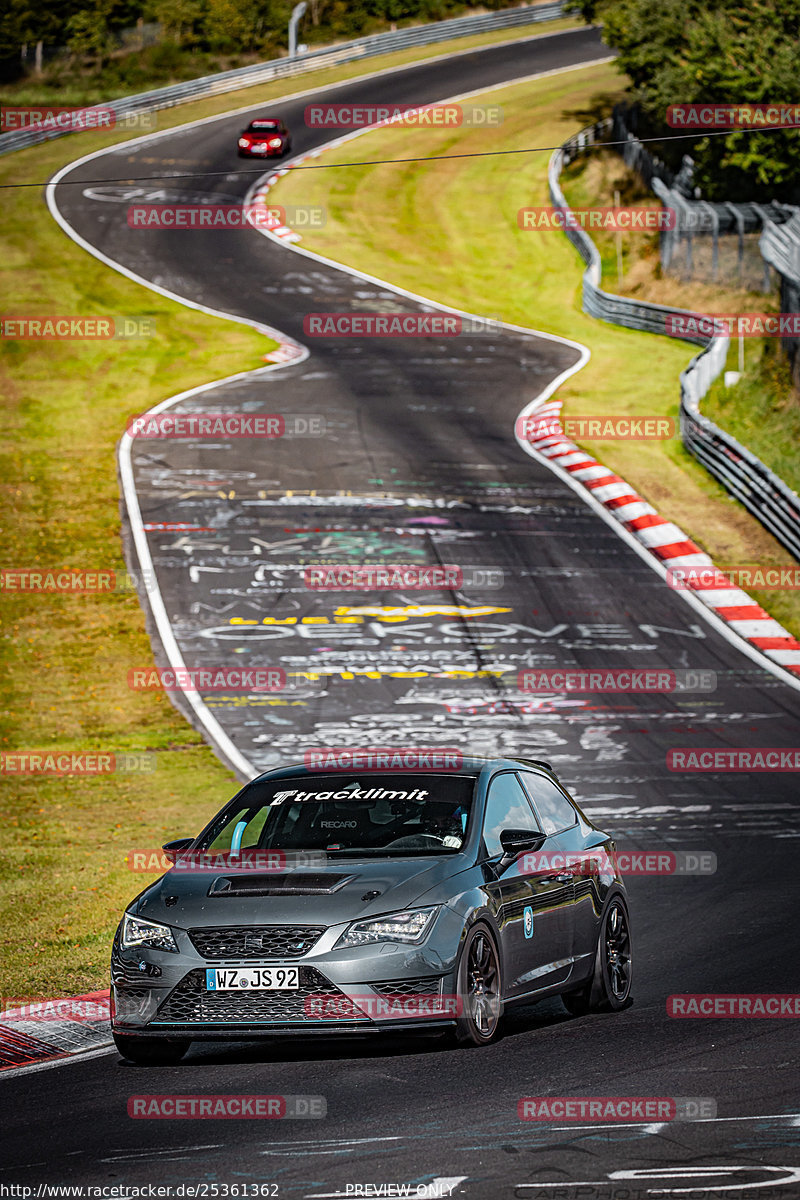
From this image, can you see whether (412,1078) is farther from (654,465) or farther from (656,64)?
(656,64)

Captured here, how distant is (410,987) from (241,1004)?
799mm

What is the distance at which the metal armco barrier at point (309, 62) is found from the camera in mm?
65938

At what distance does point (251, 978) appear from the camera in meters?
7.65

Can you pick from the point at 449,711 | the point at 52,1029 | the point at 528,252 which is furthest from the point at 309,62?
the point at 52,1029

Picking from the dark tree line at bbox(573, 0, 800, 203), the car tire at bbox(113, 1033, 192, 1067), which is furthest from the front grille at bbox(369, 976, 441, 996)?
the dark tree line at bbox(573, 0, 800, 203)

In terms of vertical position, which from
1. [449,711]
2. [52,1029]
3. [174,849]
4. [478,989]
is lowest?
[449,711]

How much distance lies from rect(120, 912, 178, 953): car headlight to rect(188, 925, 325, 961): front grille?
16 centimetres

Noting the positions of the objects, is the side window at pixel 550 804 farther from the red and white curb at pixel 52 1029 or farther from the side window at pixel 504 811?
the red and white curb at pixel 52 1029

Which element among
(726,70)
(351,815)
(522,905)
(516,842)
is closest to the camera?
(516,842)

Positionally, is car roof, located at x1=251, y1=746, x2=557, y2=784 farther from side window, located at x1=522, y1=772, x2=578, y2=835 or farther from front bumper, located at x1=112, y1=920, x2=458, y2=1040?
front bumper, located at x1=112, y1=920, x2=458, y2=1040

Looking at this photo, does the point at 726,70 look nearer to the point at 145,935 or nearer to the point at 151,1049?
the point at 145,935

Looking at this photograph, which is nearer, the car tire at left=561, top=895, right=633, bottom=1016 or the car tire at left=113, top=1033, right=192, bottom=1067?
the car tire at left=113, top=1033, right=192, bottom=1067

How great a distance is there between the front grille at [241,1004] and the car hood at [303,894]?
278 mm

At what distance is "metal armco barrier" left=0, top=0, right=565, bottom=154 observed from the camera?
65.9 metres
